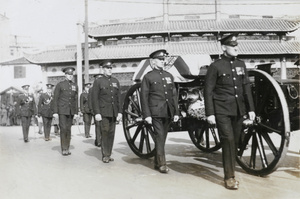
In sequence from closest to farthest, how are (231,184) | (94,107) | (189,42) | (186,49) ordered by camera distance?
1. (231,184)
2. (94,107)
3. (186,49)
4. (189,42)

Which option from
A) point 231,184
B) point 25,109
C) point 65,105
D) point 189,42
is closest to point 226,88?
point 231,184

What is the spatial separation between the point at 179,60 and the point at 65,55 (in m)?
20.1

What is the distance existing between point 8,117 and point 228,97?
64.7 feet

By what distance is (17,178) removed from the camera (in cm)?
445

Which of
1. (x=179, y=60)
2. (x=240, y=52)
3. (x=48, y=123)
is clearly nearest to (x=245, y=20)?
(x=240, y=52)

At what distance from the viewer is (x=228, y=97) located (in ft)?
12.3

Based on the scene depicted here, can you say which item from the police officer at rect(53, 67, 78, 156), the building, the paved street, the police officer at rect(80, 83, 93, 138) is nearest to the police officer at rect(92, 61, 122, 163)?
the paved street

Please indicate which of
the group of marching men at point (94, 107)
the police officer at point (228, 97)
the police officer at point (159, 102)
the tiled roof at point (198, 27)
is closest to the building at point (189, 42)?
the tiled roof at point (198, 27)

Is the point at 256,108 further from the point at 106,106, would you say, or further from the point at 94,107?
the point at 94,107

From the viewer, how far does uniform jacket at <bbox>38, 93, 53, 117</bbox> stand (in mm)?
9969

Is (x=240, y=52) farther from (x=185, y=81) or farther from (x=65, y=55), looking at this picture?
(x=185, y=81)

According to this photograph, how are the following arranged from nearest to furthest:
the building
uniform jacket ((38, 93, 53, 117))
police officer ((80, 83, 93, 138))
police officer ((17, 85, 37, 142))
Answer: police officer ((17, 85, 37, 142)) → uniform jacket ((38, 93, 53, 117)) → police officer ((80, 83, 93, 138)) → the building

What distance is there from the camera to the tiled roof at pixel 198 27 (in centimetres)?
2191

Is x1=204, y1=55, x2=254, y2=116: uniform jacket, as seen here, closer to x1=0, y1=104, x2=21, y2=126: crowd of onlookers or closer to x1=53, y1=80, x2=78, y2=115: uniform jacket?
x1=53, y1=80, x2=78, y2=115: uniform jacket
